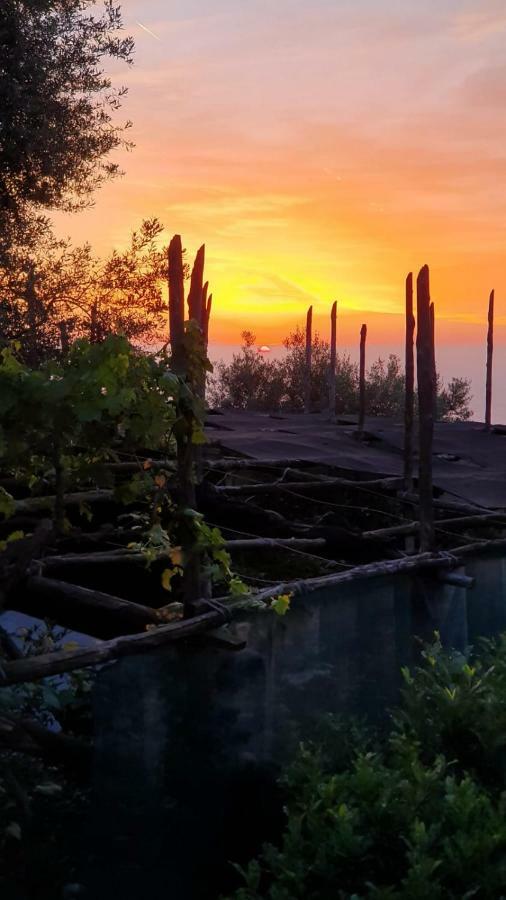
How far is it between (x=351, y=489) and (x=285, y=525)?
504cm

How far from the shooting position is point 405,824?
16.9 feet

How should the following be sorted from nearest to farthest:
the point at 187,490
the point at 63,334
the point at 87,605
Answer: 1. the point at 187,490
2. the point at 87,605
3. the point at 63,334

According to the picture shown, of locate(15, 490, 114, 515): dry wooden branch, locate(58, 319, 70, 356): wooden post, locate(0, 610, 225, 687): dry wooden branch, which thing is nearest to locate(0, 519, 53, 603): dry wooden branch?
locate(0, 610, 225, 687): dry wooden branch

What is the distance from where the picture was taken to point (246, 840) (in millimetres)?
6023

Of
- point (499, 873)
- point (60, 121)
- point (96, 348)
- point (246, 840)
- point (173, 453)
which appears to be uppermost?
point (60, 121)

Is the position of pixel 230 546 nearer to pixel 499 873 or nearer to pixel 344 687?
pixel 344 687

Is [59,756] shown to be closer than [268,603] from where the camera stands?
Yes

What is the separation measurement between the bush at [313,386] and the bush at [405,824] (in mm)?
28194

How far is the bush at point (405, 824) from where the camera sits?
4766mm

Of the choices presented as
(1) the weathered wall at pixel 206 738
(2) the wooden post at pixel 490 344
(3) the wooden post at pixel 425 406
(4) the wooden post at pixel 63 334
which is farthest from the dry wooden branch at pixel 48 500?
(2) the wooden post at pixel 490 344

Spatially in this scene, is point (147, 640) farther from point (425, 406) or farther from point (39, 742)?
point (425, 406)

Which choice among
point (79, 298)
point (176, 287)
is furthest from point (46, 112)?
point (176, 287)

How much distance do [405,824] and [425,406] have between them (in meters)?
5.38

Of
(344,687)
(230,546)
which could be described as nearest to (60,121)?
(230,546)
